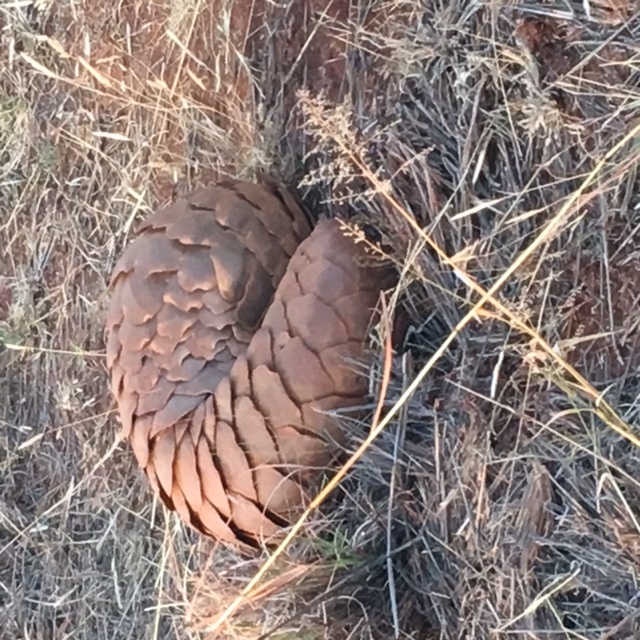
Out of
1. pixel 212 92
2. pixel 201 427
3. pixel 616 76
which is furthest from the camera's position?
pixel 212 92

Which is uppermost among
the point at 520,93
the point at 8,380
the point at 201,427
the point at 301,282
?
the point at 520,93

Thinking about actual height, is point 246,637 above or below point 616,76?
below

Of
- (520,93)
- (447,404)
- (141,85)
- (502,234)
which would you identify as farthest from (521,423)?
(141,85)

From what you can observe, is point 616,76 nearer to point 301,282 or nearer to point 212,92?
point 301,282
